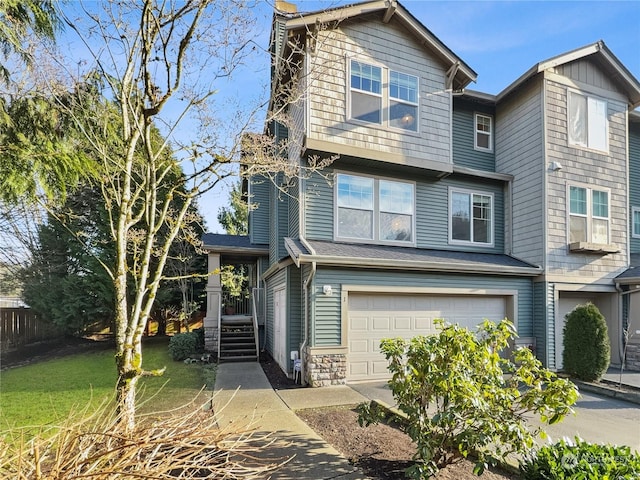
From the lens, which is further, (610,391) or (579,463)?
(610,391)

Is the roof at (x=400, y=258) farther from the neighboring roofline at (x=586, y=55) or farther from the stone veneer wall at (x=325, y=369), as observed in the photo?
the neighboring roofline at (x=586, y=55)

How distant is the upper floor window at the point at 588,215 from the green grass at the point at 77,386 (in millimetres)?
10593

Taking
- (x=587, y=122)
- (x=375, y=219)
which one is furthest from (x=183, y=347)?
(x=587, y=122)

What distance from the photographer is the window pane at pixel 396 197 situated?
924 cm

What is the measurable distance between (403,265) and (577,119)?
24.3ft

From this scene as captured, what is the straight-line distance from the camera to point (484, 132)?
11289mm

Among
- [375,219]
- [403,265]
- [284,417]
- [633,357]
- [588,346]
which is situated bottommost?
[633,357]

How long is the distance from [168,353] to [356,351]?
7.19 m

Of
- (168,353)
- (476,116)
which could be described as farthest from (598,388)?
(168,353)

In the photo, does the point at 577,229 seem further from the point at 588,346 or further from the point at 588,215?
the point at 588,346

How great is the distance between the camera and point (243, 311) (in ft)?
60.6

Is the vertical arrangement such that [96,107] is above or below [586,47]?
below

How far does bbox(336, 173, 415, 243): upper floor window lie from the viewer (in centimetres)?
884

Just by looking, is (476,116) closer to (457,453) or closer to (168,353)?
(457,453)
